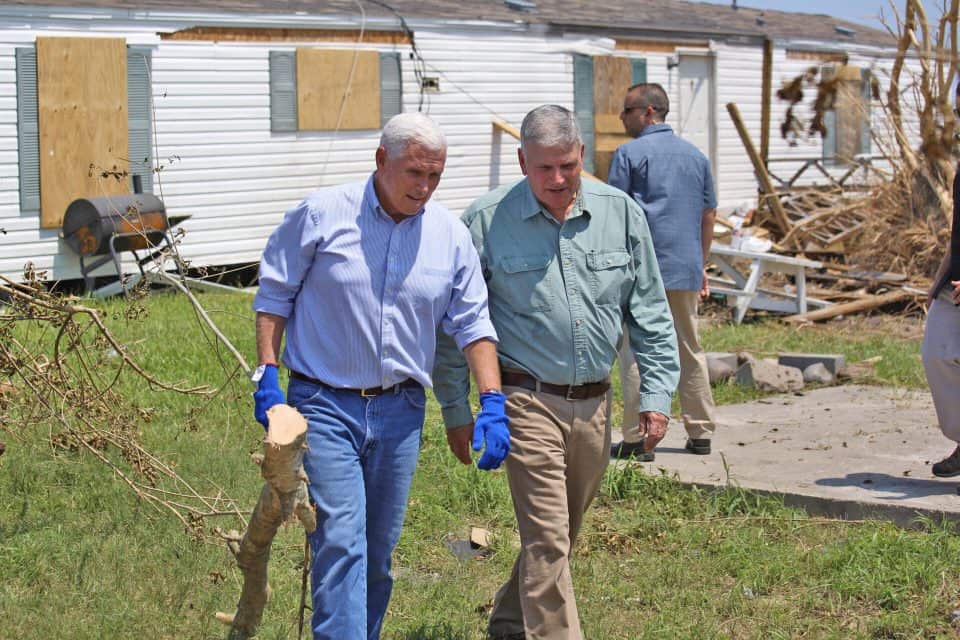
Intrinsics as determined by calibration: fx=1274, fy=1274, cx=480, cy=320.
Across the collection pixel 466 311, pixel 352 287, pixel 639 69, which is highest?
pixel 639 69

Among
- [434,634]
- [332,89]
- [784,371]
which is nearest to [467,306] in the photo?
[434,634]

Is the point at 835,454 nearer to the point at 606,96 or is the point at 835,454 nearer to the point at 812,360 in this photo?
Answer: the point at 812,360

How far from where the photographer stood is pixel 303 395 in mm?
4148

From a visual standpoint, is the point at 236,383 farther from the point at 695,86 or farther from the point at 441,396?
the point at 695,86

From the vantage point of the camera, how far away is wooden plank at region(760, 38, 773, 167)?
22.5 m

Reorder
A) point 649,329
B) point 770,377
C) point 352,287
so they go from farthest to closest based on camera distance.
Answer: point 770,377 < point 649,329 < point 352,287

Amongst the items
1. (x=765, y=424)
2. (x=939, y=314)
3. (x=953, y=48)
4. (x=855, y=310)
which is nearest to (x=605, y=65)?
(x=855, y=310)

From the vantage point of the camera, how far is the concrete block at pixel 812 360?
10445mm

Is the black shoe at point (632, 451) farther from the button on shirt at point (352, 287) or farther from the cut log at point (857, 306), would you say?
the cut log at point (857, 306)

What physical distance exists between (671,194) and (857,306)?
6827mm

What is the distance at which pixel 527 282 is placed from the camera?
4.55 m

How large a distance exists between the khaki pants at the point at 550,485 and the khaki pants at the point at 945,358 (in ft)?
8.43

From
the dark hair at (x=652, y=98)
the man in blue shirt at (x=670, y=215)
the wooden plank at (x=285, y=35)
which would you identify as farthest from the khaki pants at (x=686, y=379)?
the wooden plank at (x=285, y=35)

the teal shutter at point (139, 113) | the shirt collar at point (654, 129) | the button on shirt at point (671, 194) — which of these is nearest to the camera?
the button on shirt at point (671, 194)
